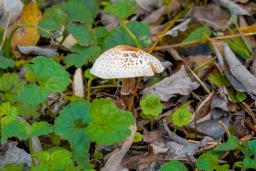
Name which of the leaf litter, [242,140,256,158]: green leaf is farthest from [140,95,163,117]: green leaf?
[242,140,256,158]: green leaf

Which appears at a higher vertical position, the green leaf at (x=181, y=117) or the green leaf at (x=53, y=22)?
the green leaf at (x=53, y=22)

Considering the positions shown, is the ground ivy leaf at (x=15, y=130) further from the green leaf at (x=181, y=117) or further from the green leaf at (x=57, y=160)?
the green leaf at (x=181, y=117)

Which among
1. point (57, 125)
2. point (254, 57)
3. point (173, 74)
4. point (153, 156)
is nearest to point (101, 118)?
point (57, 125)

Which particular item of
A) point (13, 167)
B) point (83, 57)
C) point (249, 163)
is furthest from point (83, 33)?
point (249, 163)

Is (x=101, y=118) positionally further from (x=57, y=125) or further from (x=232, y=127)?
(x=232, y=127)

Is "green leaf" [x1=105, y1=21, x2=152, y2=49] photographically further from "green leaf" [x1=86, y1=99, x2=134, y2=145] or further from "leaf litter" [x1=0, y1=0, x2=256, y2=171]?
"green leaf" [x1=86, y1=99, x2=134, y2=145]

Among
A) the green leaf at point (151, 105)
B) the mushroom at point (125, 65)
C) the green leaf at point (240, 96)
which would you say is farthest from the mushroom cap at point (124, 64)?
the green leaf at point (240, 96)
